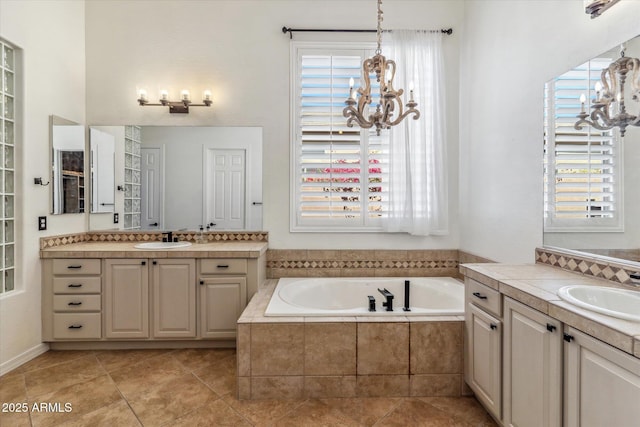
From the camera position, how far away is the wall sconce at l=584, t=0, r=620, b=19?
1539 millimetres

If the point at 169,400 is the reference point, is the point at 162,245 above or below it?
above

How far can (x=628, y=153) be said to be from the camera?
1.52m

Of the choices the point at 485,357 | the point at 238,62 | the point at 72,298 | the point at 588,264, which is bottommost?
the point at 485,357

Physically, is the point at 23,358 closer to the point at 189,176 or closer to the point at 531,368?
the point at 189,176

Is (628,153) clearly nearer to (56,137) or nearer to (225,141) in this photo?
(225,141)

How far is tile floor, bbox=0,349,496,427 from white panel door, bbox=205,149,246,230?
133cm

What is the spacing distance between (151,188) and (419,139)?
8.85 feet

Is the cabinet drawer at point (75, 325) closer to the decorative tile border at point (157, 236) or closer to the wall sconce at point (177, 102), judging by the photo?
the decorative tile border at point (157, 236)

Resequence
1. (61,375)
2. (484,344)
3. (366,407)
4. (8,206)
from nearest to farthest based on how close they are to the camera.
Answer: (484,344), (366,407), (61,375), (8,206)

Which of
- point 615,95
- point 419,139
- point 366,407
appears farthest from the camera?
point 419,139

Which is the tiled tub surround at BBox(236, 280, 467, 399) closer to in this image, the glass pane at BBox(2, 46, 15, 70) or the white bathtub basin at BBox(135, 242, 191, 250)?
the white bathtub basin at BBox(135, 242, 191, 250)

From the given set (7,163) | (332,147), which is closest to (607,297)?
(332,147)

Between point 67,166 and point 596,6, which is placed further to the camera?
point 67,166

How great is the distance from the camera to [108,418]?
1.89 m
